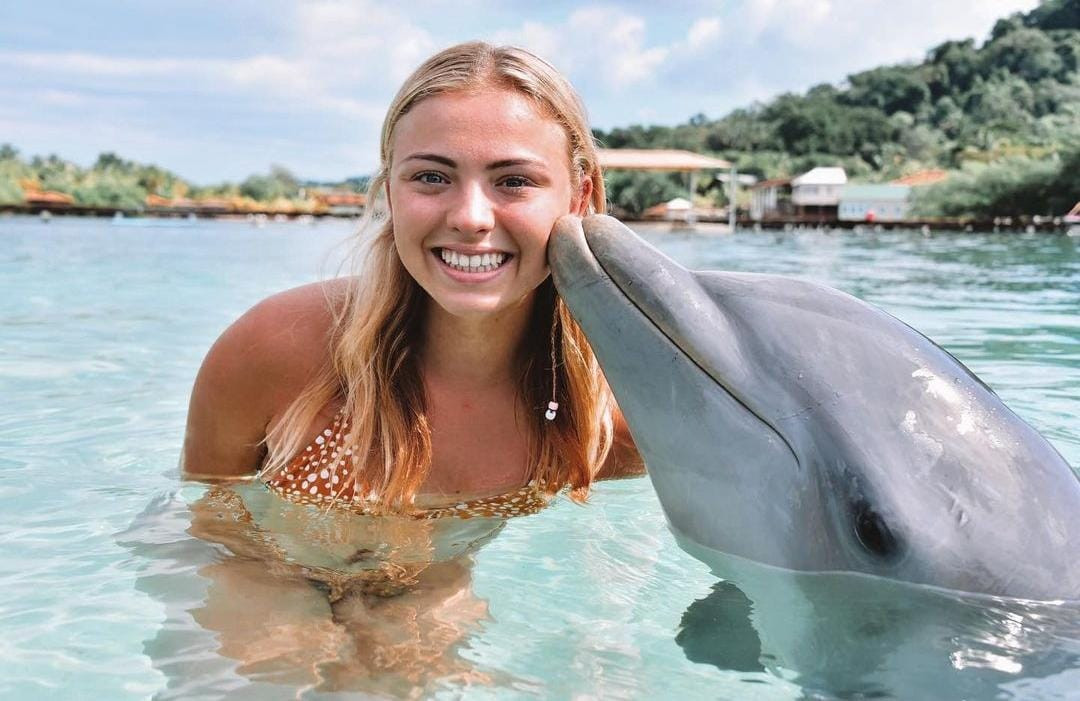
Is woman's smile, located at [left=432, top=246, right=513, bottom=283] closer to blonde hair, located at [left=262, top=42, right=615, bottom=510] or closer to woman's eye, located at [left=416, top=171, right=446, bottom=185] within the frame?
woman's eye, located at [left=416, top=171, right=446, bottom=185]

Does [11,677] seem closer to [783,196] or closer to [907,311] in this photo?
[907,311]

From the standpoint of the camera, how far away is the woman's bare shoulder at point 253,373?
3.57 m

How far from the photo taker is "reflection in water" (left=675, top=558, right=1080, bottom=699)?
7.64 ft

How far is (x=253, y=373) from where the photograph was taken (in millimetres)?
3574

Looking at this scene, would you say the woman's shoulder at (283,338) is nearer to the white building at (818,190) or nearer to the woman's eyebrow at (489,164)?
the woman's eyebrow at (489,164)

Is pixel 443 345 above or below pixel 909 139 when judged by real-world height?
below

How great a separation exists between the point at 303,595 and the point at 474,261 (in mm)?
1096

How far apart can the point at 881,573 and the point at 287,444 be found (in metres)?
2.05

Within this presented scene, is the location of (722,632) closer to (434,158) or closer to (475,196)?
(475,196)

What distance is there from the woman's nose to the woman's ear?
0.41 meters

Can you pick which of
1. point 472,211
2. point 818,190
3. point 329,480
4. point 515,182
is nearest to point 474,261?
point 472,211

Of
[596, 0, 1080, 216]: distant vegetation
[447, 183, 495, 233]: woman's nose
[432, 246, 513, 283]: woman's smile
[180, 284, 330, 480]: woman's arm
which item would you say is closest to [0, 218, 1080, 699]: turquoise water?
[180, 284, 330, 480]: woman's arm

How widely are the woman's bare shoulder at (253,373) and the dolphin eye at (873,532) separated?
1966 millimetres

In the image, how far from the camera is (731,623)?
2.68 meters
